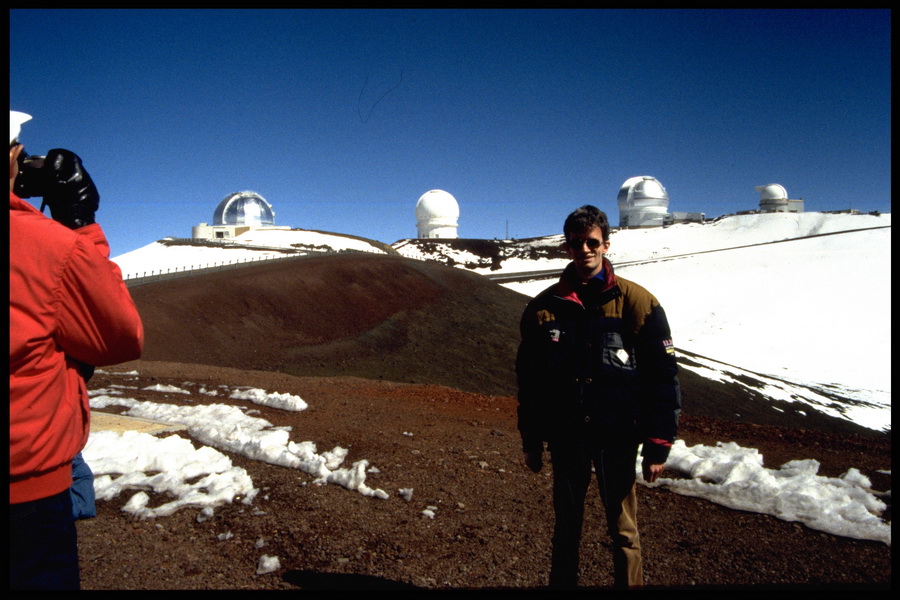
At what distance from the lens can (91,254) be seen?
2.13 m

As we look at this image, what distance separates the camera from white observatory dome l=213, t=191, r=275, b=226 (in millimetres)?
57562

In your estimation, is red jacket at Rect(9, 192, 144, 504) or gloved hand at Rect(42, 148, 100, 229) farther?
gloved hand at Rect(42, 148, 100, 229)

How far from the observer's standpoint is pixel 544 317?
3.57 m

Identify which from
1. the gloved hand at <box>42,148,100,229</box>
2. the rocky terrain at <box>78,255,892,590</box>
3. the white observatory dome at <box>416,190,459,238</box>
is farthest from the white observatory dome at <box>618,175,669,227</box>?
the gloved hand at <box>42,148,100,229</box>

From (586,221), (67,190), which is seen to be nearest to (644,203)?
(586,221)

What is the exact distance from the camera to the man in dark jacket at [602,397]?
3379mm

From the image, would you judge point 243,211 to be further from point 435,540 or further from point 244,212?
point 435,540

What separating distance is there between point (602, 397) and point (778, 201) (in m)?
90.0

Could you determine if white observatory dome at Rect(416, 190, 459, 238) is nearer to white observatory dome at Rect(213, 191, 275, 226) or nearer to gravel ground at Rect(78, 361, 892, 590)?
white observatory dome at Rect(213, 191, 275, 226)

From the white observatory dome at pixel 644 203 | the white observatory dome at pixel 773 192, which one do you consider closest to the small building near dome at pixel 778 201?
the white observatory dome at pixel 773 192

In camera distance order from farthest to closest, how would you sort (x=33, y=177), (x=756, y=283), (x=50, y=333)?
(x=756, y=283) → (x=33, y=177) → (x=50, y=333)

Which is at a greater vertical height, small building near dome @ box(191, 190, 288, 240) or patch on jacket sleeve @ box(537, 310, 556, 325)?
small building near dome @ box(191, 190, 288, 240)

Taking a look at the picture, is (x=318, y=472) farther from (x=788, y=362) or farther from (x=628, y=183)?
(x=628, y=183)

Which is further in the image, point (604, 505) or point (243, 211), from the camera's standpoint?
point (243, 211)
